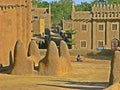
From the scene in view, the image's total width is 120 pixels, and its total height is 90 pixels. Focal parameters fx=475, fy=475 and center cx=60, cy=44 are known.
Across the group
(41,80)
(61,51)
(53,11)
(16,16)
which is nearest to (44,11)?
(53,11)

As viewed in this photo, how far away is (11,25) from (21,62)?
36.5ft

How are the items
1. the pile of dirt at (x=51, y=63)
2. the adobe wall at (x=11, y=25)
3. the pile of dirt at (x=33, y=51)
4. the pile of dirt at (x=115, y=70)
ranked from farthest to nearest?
the adobe wall at (x=11, y=25) < the pile of dirt at (x=33, y=51) < the pile of dirt at (x=51, y=63) < the pile of dirt at (x=115, y=70)

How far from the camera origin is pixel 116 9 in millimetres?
64812

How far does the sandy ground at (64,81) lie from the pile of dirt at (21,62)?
88 centimetres

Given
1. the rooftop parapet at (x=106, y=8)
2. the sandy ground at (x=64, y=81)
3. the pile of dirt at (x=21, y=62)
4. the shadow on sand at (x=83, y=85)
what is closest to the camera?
the shadow on sand at (x=83, y=85)

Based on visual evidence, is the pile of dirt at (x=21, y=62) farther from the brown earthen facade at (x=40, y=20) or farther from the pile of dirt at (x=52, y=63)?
the brown earthen facade at (x=40, y=20)

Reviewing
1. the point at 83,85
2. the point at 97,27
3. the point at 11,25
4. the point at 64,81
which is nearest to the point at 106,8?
the point at 97,27

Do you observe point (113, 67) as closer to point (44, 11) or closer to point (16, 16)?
point (16, 16)

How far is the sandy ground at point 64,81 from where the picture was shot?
26.9 meters

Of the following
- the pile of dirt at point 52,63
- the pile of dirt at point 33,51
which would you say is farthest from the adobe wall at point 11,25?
the pile of dirt at point 52,63

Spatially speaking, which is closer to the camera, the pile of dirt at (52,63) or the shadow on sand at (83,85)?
the shadow on sand at (83,85)

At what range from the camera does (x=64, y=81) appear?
98.9 ft

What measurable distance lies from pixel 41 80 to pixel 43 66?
8.84 feet

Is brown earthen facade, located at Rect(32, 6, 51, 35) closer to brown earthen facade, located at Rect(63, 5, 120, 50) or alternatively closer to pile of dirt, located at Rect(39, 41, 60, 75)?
brown earthen facade, located at Rect(63, 5, 120, 50)
